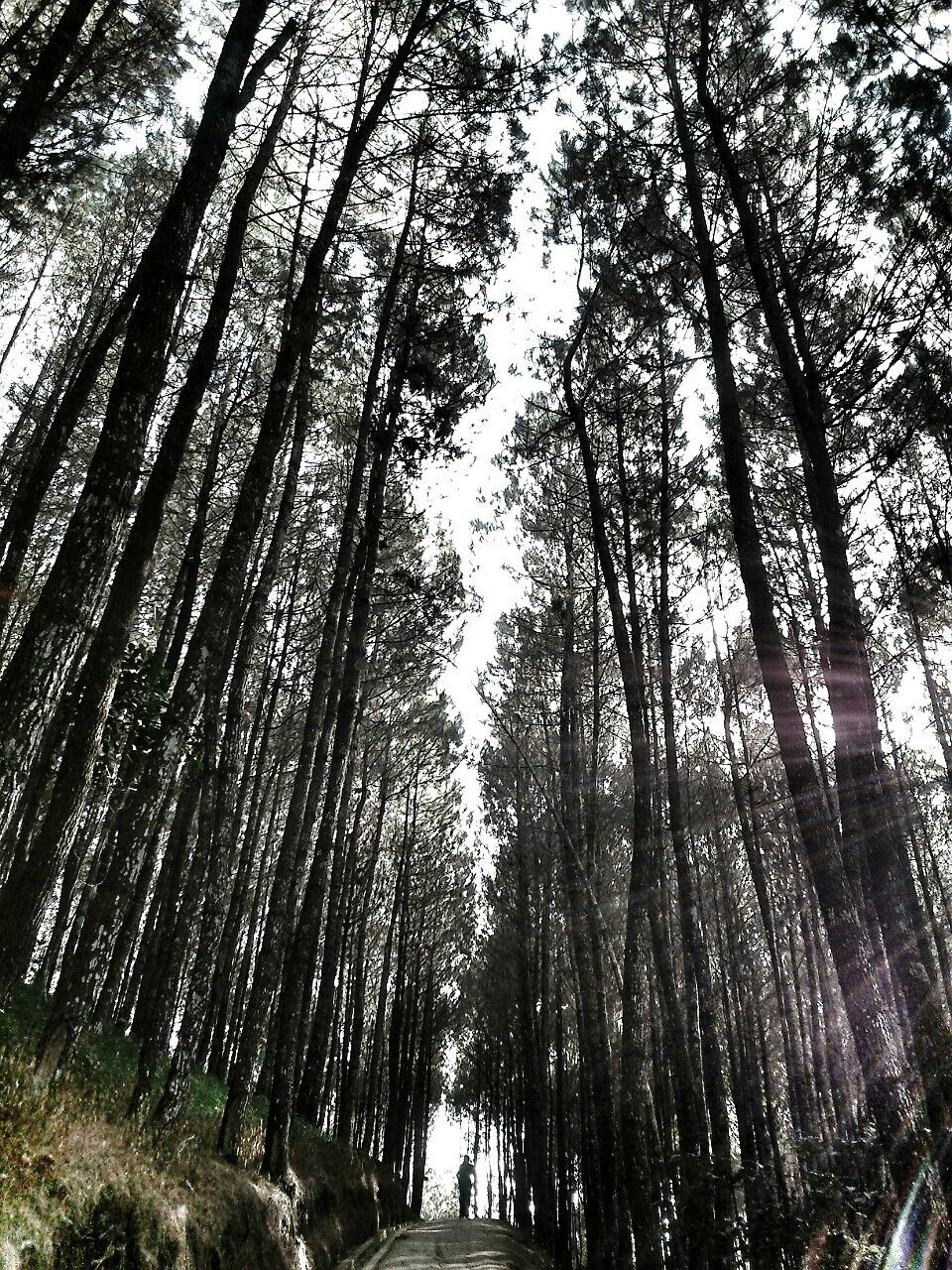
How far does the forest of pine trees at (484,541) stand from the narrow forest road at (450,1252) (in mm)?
1660

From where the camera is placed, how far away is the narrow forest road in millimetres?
9664

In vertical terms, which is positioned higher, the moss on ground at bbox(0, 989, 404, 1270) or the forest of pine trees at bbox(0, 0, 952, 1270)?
the forest of pine trees at bbox(0, 0, 952, 1270)

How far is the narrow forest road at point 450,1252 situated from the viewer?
9.66m

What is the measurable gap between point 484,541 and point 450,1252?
11270 mm

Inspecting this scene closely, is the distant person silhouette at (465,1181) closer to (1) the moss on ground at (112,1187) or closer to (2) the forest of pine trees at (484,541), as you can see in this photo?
(2) the forest of pine trees at (484,541)

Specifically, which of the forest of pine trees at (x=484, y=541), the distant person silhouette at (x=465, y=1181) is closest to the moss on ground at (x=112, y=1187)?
the forest of pine trees at (x=484, y=541)

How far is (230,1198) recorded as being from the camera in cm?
581

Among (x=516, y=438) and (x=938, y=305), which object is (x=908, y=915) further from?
(x=516, y=438)

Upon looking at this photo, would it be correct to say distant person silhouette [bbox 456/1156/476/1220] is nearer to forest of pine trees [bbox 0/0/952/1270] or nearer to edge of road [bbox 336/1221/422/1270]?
forest of pine trees [bbox 0/0/952/1270]

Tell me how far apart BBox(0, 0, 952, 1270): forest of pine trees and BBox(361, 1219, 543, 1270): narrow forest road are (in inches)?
65.4

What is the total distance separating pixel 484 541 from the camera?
Answer: 1477 cm

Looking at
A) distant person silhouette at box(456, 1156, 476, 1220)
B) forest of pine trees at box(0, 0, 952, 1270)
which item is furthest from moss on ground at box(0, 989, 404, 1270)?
distant person silhouette at box(456, 1156, 476, 1220)

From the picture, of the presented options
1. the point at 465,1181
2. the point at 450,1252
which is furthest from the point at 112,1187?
the point at 465,1181

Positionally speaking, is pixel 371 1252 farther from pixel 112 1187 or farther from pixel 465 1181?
pixel 465 1181
